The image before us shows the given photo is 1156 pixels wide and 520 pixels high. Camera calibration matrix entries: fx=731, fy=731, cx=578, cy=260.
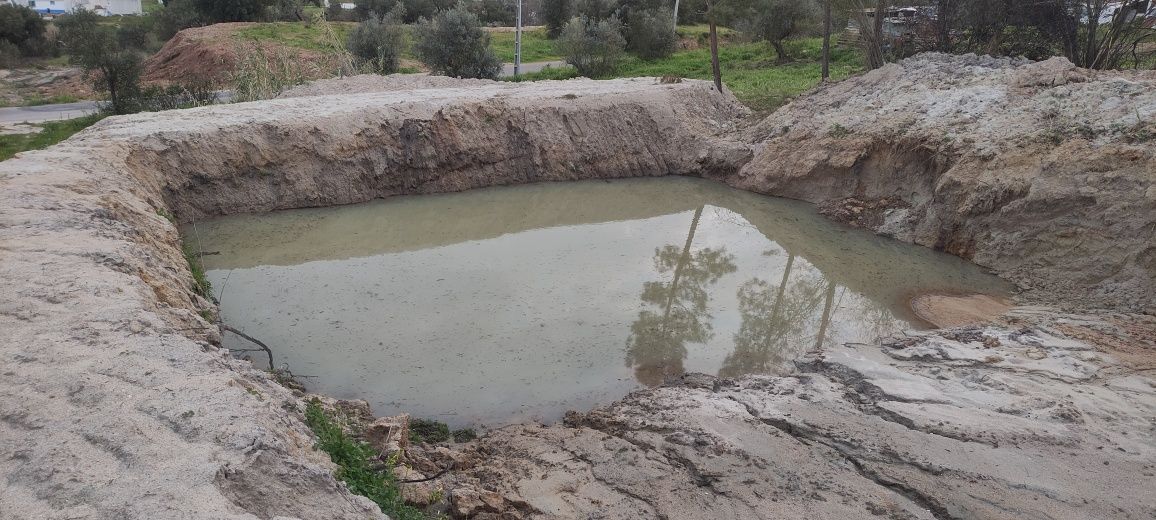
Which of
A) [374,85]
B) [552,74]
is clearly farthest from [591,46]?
[374,85]

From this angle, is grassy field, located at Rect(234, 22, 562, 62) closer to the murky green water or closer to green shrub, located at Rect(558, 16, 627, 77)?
green shrub, located at Rect(558, 16, 627, 77)

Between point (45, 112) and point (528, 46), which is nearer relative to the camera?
point (45, 112)

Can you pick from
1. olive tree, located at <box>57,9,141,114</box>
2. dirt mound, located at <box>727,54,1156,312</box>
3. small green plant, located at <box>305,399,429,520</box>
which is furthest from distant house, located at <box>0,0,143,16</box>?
small green plant, located at <box>305,399,429,520</box>

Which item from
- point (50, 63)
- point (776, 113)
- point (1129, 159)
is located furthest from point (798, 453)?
point (50, 63)

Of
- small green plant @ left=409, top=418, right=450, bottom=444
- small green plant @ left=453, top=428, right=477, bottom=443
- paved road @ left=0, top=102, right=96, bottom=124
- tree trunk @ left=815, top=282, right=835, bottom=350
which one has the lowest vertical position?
small green plant @ left=453, top=428, right=477, bottom=443

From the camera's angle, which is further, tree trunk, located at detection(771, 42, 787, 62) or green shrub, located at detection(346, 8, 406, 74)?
tree trunk, located at detection(771, 42, 787, 62)

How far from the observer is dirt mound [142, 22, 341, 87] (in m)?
20.5

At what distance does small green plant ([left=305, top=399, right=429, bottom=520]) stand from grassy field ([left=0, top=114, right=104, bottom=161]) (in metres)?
9.89

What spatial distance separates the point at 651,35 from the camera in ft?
85.7

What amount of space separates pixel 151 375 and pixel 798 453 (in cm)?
414

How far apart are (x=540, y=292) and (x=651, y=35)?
19531 mm

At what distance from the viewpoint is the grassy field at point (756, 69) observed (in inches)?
727

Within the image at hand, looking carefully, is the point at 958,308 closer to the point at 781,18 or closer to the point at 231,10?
the point at 781,18

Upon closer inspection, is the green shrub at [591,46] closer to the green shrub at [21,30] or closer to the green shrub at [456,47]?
the green shrub at [456,47]
